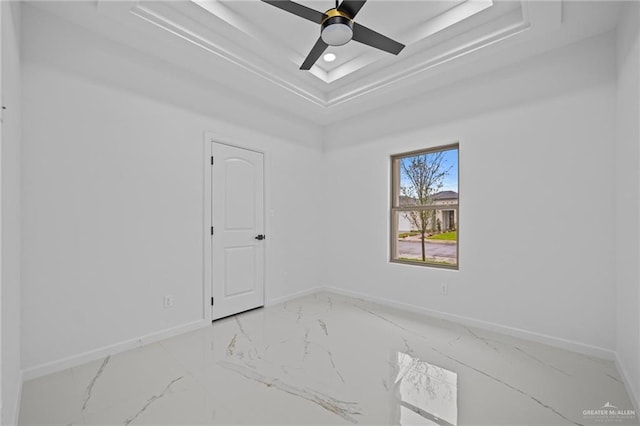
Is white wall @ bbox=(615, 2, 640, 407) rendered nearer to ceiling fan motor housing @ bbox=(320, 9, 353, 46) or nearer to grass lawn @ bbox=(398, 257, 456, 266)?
grass lawn @ bbox=(398, 257, 456, 266)

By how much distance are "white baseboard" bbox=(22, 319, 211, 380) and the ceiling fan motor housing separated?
3034 mm

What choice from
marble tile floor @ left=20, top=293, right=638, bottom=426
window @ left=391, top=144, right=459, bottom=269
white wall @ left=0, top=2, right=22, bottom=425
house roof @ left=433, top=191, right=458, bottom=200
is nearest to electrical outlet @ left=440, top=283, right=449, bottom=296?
window @ left=391, top=144, right=459, bottom=269

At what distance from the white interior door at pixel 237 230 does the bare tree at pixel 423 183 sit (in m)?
1.97

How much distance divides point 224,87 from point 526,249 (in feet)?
12.1

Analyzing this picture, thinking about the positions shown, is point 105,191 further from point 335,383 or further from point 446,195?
point 446,195

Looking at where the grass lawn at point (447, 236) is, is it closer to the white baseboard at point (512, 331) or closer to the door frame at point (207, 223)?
the white baseboard at point (512, 331)

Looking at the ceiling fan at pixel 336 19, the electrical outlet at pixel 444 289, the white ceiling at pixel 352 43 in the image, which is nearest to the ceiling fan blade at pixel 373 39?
the ceiling fan at pixel 336 19

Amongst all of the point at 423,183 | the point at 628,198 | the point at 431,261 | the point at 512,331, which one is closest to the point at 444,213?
the point at 423,183

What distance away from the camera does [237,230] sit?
371 cm

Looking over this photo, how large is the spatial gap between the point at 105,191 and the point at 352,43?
111 inches

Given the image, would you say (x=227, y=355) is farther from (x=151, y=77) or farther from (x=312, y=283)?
(x=151, y=77)

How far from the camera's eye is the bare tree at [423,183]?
3.84 metres

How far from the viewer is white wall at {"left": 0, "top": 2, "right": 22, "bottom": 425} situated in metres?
1.59

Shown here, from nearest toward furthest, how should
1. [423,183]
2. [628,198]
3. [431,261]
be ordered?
[628,198], [431,261], [423,183]
